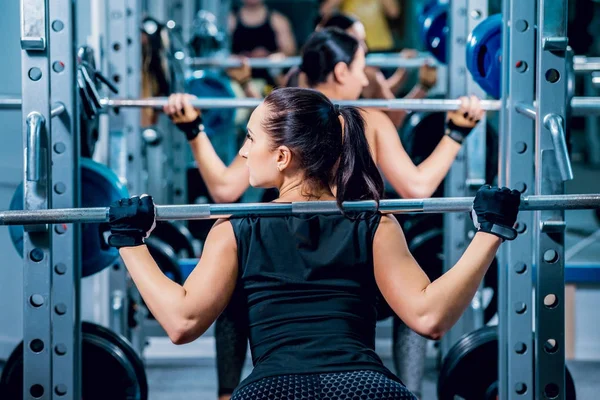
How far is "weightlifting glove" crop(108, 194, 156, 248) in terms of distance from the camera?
191 centimetres

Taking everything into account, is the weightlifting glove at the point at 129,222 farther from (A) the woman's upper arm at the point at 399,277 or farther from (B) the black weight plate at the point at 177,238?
(B) the black weight plate at the point at 177,238

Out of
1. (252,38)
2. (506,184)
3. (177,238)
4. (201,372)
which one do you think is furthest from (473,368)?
(252,38)

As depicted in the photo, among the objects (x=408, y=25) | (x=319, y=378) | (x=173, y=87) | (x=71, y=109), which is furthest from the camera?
(x=408, y=25)

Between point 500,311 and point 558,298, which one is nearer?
point 558,298

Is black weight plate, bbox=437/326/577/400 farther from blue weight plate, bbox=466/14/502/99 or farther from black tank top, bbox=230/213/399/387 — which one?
black tank top, bbox=230/213/399/387

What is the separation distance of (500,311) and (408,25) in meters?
6.86

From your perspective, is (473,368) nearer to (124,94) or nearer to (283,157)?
(283,157)

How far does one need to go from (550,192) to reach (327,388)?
94cm

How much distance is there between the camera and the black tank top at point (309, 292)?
1798 mm

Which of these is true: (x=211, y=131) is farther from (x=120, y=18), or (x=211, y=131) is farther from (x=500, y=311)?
(x=500, y=311)

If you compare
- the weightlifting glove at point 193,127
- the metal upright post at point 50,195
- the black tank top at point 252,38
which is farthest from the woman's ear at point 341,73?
the black tank top at point 252,38

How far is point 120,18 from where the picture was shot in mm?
3664

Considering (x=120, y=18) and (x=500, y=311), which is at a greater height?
(x=120, y=18)

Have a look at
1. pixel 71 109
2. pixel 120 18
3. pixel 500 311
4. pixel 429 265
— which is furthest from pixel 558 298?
pixel 120 18
